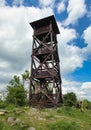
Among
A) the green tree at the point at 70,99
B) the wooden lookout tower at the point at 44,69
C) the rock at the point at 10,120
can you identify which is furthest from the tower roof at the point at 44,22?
the rock at the point at 10,120

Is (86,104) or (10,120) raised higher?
(86,104)

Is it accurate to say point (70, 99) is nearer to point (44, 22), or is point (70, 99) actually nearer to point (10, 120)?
point (44, 22)

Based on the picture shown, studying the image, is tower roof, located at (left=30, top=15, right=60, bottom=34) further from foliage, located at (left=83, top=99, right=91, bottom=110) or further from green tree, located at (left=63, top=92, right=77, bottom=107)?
green tree, located at (left=63, top=92, right=77, bottom=107)

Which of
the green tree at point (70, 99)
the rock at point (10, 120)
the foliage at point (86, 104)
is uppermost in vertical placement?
the green tree at point (70, 99)

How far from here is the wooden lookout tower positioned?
74.3 feet

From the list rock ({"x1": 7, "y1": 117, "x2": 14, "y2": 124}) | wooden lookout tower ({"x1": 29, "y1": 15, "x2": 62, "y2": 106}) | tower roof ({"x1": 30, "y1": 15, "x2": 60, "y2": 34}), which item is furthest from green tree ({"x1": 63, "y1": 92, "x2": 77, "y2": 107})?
rock ({"x1": 7, "y1": 117, "x2": 14, "y2": 124})

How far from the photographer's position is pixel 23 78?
37312mm

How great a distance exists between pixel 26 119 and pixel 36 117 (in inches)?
41.3

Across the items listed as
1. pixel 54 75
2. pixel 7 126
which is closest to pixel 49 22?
pixel 54 75

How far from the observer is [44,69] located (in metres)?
23.4

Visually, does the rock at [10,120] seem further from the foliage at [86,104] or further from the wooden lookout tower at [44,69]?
the foliage at [86,104]

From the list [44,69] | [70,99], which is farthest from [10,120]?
[70,99]

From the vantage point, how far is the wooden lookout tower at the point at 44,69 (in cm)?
2266

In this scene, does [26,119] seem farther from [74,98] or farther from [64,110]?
[74,98]
